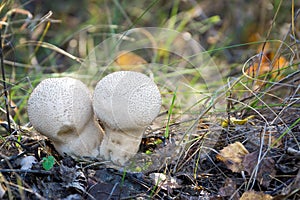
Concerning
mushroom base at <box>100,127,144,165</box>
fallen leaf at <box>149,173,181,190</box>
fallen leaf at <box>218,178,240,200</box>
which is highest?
mushroom base at <box>100,127,144,165</box>

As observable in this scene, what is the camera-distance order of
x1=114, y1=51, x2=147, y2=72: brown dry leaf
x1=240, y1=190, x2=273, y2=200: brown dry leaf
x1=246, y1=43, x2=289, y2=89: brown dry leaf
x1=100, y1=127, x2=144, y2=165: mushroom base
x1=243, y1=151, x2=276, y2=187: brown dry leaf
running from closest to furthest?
x1=240, y1=190, x2=273, y2=200: brown dry leaf → x1=243, y1=151, x2=276, y2=187: brown dry leaf → x1=100, y1=127, x2=144, y2=165: mushroom base → x1=246, y1=43, x2=289, y2=89: brown dry leaf → x1=114, y1=51, x2=147, y2=72: brown dry leaf

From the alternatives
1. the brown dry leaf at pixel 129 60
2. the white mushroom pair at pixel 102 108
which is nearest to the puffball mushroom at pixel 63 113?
the white mushroom pair at pixel 102 108

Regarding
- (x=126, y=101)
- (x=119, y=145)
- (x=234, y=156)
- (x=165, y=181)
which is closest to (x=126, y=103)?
(x=126, y=101)

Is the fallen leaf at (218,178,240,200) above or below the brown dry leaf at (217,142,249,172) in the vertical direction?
below

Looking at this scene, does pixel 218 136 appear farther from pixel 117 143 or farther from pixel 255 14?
pixel 255 14

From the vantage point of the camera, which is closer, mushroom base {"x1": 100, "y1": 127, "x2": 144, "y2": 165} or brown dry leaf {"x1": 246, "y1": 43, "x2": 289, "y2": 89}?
mushroom base {"x1": 100, "y1": 127, "x2": 144, "y2": 165}

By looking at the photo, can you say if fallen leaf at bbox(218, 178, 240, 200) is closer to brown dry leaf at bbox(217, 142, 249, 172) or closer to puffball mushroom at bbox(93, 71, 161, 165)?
brown dry leaf at bbox(217, 142, 249, 172)

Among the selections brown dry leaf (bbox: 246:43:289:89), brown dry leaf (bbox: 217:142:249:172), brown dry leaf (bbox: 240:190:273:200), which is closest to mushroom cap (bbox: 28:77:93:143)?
brown dry leaf (bbox: 217:142:249:172)
